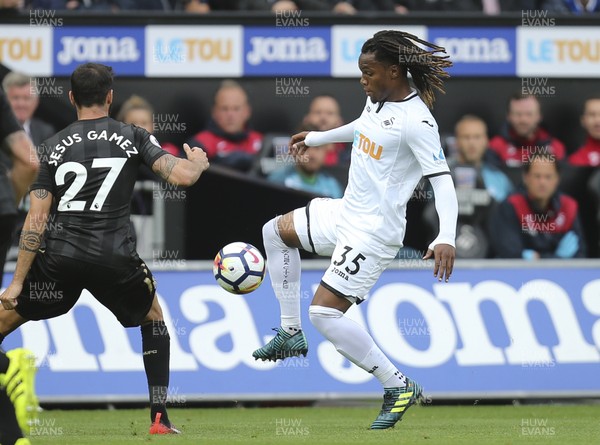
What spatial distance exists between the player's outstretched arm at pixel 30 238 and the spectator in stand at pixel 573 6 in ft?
24.5

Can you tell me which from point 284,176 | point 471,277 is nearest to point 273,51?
point 284,176

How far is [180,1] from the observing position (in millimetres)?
13438

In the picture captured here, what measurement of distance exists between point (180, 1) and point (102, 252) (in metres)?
→ 6.25

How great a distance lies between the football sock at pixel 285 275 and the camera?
847 centimetres

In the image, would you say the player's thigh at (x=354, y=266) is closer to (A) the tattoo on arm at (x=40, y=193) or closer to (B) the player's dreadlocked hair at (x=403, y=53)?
(B) the player's dreadlocked hair at (x=403, y=53)

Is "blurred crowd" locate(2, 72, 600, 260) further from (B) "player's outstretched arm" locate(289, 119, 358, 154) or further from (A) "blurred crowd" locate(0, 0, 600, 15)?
(B) "player's outstretched arm" locate(289, 119, 358, 154)

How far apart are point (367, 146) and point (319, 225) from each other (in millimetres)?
680

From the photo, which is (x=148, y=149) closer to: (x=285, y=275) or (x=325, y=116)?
(x=285, y=275)

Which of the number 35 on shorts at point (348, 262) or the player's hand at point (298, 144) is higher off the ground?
the player's hand at point (298, 144)

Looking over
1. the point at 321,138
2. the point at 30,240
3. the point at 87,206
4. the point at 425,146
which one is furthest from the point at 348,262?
the point at 30,240

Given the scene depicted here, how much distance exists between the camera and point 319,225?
8.37m

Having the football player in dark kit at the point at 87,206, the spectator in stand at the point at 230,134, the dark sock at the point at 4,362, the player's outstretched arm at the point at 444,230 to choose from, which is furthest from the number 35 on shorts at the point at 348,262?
the spectator in stand at the point at 230,134


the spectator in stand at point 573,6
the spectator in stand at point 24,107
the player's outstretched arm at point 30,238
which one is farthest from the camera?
the spectator in stand at point 573,6

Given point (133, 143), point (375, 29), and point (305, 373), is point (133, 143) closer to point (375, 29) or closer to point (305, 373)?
point (305, 373)
